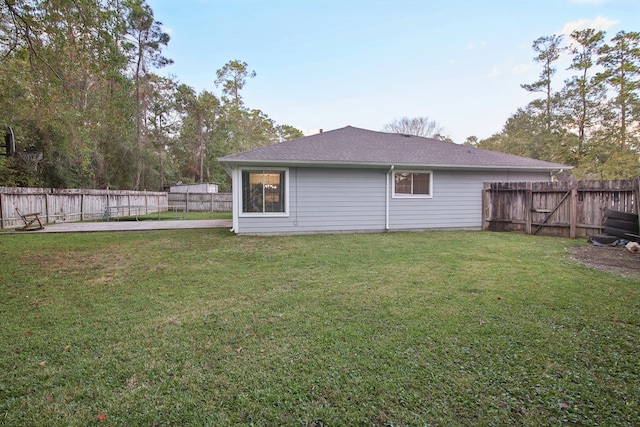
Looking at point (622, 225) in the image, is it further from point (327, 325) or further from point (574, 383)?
point (327, 325)

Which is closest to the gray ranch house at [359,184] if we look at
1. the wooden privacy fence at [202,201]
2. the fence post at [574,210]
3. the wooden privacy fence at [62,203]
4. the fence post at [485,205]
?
the fence post at [485,205]

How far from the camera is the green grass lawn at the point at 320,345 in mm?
1748

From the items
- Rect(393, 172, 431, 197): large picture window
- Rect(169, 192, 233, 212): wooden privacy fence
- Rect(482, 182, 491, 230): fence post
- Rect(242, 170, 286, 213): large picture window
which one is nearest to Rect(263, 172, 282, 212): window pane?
Rect(242, 170, 286, 213): large picture window

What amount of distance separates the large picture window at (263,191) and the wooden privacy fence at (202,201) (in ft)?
39.0

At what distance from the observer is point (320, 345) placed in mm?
2451

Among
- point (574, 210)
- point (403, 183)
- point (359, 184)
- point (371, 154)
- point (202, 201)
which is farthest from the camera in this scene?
point (202, 201)

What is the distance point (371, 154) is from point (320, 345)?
7675mm

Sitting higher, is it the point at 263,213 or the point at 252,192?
the point at 252,192

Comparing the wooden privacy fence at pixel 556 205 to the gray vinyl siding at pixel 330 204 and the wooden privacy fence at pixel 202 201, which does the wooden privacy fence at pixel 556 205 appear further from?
the wooden privacy fence at pixel 202 201

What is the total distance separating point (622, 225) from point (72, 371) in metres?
9.55

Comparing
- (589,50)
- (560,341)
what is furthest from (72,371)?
(589,50)

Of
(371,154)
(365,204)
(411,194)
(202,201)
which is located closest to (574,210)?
(411,194)

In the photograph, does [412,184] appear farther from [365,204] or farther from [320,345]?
[320,345]

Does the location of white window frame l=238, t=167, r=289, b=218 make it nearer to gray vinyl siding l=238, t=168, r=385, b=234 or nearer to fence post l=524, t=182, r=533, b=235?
gray vinyl siding l=238, t=168, r=385, b=234
